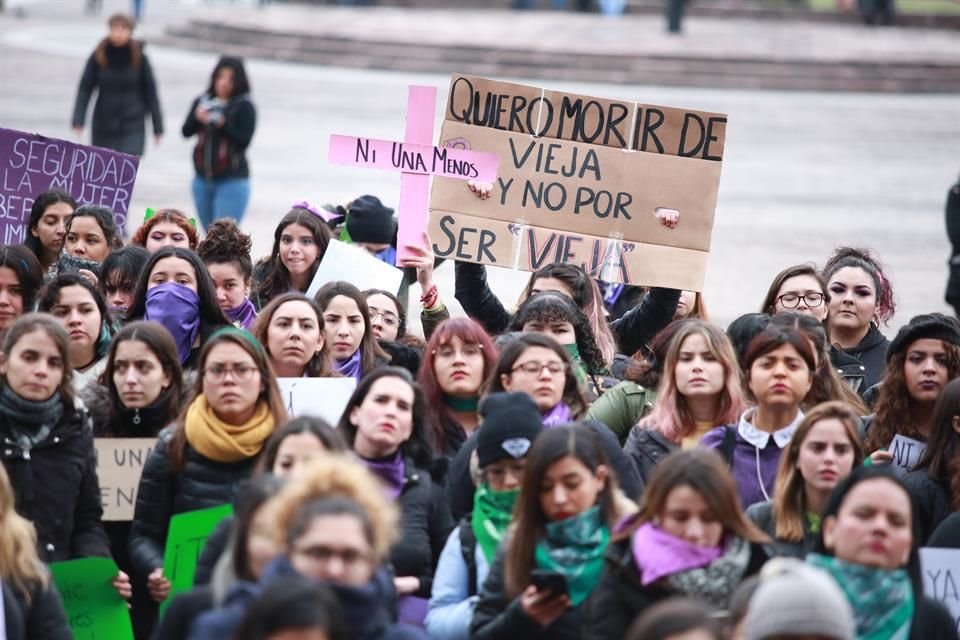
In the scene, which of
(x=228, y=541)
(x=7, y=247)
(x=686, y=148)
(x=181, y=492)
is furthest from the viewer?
(x=686, y=148)

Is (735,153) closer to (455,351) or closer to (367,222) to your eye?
(367,222)

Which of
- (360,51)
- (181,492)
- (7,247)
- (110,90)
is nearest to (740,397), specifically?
(181,492)

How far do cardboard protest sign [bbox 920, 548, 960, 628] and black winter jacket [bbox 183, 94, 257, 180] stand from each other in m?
9.66

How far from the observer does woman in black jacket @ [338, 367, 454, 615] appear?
254 inches

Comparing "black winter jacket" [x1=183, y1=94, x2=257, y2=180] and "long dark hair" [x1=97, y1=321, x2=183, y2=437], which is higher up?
"black winter jacket" [x1=183, y1=94, x2=257, y2=180]

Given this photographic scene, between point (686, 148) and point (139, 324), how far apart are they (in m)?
3.16

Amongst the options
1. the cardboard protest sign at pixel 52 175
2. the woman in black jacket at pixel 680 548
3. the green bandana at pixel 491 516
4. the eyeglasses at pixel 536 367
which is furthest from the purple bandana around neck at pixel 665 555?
the cardboard protest sign at pixel 52 175

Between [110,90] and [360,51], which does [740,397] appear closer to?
[110,90]

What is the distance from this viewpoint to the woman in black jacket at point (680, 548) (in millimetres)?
5469

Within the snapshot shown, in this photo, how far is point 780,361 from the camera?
719 cm

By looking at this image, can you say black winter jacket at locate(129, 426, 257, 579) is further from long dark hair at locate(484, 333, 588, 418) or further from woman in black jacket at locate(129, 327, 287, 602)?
long dark hair at locate(484, 333, 588, 418)

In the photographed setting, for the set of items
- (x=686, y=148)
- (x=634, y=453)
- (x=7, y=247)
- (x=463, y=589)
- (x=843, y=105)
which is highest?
(x=843, y=105)

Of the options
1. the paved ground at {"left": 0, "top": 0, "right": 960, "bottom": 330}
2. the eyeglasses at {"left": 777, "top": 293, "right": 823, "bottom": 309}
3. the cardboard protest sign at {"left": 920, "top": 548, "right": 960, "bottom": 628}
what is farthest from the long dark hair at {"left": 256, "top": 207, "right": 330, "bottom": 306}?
the paved ground at {"left": 0, "top": 0, "right": 960, "bottom": 330}

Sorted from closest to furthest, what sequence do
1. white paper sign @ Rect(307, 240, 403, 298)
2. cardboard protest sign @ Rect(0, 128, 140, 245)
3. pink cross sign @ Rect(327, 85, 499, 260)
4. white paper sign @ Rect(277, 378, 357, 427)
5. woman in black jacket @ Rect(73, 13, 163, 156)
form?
1. white paper sign @ Rect(277, 378, 357, 427)
2. pink cross sign @ Rect(327, 85, 499, 260)
3. white paper sign @ Rect(307, 240, 403, 298)
4. cardboard protest sign @ Rect(0, 128, 140, 245)
5. woman in black jacket @ Rect(73, 13, 163, 156)
